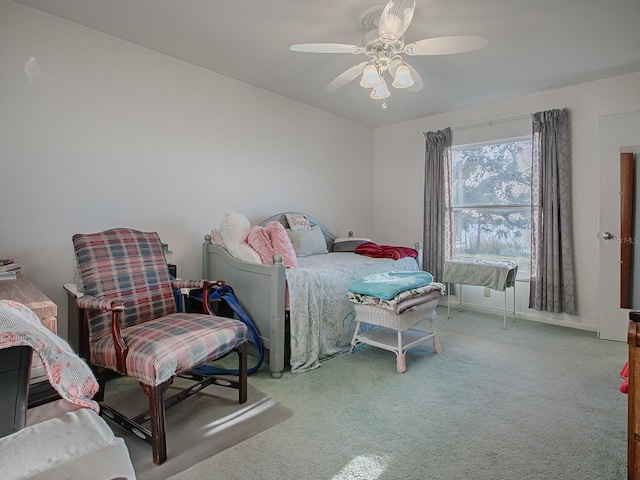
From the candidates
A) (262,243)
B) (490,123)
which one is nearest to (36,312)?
(262,243)

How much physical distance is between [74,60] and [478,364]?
3.82 meters

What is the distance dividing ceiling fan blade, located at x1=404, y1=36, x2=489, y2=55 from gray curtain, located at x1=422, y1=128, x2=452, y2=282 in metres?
2.51

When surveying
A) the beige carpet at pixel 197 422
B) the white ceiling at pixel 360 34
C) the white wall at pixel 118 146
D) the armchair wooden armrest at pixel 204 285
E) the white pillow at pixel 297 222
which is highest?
the white ceiling at pixel 360 34

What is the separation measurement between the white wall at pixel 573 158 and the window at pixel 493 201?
0.23m

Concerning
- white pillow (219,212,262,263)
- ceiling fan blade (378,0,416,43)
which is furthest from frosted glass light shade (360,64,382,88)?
white pillow (219,212,262,263)

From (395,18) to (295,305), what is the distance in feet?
6.32

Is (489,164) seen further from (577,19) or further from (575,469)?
(575,469)

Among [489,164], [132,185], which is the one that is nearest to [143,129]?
[132,185]

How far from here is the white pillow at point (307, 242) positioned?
3.72 meters

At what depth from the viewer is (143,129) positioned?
294cm

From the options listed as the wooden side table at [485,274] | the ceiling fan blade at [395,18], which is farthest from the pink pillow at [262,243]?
the wooden side table at [485,274]

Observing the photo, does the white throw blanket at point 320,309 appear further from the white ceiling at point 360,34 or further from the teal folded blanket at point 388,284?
the white ceiling at point 360,34

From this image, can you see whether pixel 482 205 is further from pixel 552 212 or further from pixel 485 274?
pixel 485 274

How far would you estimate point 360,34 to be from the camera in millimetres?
2674
